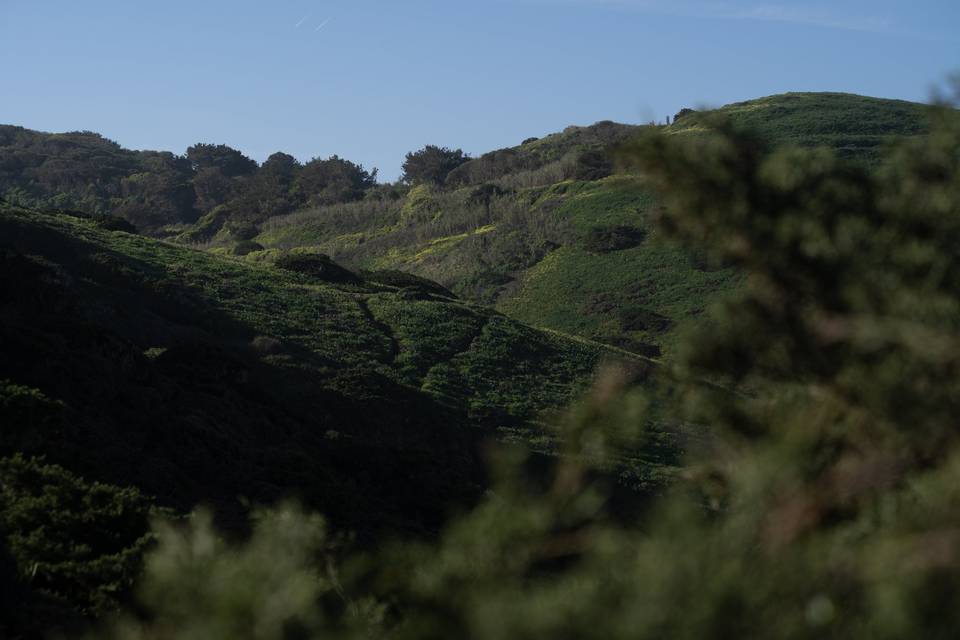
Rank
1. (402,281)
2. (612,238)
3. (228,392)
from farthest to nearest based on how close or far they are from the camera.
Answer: (612,238), (402,281), (228,392)

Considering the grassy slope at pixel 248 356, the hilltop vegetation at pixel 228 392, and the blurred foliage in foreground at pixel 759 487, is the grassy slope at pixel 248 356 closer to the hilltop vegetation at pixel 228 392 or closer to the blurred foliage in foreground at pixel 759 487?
the hilltop vegetation at pixel 228 392

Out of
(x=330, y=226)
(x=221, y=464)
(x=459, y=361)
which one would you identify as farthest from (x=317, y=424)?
(x=330, y=226)

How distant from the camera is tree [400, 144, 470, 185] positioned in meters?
101

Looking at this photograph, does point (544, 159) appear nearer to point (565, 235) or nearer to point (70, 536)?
point (565, 235)

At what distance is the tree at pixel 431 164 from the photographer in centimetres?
10125

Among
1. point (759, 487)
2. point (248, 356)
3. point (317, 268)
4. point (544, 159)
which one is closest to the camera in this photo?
point (759, 487)

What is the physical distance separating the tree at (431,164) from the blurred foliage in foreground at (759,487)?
94272 millimetres

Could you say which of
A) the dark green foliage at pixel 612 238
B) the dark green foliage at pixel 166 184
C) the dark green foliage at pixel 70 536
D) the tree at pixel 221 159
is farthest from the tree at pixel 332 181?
the dark green foliage at pixel 70 536

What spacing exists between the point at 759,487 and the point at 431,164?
3909 inches

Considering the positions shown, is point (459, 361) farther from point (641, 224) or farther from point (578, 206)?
point (578, 206)

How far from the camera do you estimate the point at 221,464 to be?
1530 centimetres

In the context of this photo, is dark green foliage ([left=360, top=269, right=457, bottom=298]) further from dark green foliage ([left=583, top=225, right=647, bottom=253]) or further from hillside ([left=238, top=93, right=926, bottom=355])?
dark green foliage ([left=583, top=225, right=647, bottom=253])

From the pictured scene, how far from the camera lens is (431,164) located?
10200 centimetres

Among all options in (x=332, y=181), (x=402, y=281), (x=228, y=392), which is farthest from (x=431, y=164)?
(x=228, y=392)
